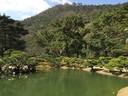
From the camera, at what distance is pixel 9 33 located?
211ft

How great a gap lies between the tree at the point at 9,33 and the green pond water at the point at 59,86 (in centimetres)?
2066

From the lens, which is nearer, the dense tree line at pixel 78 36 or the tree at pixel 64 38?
the dense tree line at pixel 78 36

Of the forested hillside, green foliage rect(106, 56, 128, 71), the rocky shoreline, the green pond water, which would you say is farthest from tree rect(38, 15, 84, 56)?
the green pond water

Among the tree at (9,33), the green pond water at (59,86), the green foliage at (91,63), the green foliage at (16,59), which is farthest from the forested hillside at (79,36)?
the green pond water at (59,86)

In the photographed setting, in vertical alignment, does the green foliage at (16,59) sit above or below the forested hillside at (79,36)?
below

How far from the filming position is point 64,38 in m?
78.3

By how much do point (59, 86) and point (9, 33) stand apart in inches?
1178

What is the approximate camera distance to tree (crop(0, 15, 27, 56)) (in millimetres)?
62906

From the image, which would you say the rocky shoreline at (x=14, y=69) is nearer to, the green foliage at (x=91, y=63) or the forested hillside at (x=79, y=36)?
the green foliage at (x=91, y=63)

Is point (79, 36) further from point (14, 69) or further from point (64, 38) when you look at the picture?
point (14, 69)

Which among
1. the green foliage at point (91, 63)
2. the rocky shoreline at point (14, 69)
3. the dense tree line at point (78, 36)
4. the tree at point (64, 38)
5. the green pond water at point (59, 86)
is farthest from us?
the tree at point (64, 38)

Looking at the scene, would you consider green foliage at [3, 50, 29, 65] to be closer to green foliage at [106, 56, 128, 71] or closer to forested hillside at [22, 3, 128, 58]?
green foliage at [106, 56, 128, 71]

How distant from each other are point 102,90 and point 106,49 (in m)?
34.4

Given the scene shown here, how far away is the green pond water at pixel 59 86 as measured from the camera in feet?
108
